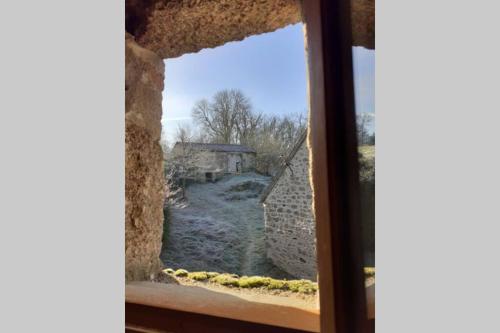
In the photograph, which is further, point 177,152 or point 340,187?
point 177,152

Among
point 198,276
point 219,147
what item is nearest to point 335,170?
point 198,276

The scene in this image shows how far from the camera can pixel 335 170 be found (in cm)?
53

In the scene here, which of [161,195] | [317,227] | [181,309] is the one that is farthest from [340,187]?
[161,195]

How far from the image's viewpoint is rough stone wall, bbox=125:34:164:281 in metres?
1.41

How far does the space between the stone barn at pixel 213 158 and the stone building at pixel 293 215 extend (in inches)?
52.5

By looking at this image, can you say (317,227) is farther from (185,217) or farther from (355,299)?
(185,217)

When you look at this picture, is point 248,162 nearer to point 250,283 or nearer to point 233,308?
point 250,283

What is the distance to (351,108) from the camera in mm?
559

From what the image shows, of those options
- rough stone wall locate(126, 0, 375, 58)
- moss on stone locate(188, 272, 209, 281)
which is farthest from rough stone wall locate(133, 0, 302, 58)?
moss on stone locate(188, 272, 209, 281)

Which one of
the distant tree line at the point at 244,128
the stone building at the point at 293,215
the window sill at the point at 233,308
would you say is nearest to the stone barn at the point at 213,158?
the distant tree line at the point at 244,128

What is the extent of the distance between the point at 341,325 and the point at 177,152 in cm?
700

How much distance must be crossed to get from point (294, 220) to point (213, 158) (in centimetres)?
253

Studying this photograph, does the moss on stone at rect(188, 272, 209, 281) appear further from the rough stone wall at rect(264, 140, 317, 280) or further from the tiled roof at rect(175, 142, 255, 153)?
the tiled roof at rect(175, 142, 255, 153)

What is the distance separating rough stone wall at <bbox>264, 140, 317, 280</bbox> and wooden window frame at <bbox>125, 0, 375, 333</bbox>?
4302 mm
